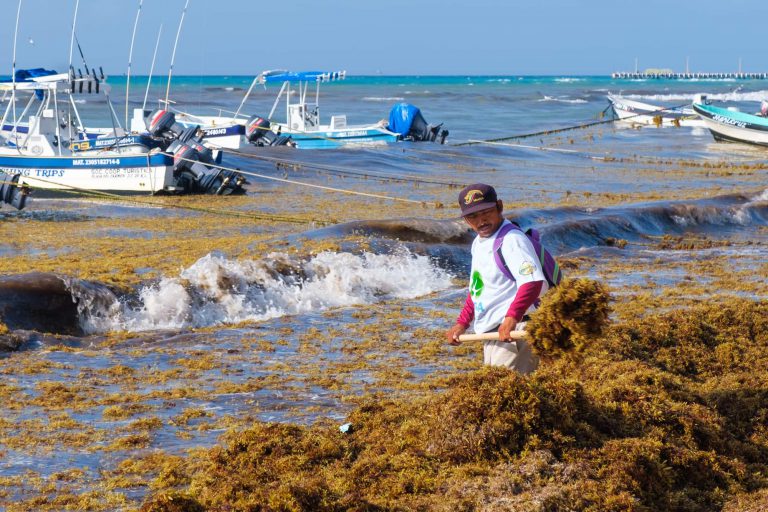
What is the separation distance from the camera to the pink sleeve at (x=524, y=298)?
506 cm

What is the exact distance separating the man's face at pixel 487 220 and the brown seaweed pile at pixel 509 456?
733 millimetres

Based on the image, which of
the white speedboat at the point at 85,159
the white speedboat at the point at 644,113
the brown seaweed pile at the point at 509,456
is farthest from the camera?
the white speedboat at the point at 644,113

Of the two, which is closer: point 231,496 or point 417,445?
point 231,496

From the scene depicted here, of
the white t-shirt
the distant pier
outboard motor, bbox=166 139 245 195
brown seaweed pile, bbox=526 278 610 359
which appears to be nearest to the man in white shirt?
the white t-shirt

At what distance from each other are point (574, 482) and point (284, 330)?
5168 millimetres

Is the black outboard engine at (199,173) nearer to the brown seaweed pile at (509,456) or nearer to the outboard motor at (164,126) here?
the outboard motor at (164,126)

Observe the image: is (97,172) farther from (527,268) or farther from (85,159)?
(527,268)

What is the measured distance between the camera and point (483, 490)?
4.69 meters

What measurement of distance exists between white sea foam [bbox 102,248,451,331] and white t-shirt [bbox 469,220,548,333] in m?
5.39

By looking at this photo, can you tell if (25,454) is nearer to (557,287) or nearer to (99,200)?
(557,287)

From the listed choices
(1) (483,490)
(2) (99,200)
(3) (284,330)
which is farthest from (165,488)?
(2) (99,200)

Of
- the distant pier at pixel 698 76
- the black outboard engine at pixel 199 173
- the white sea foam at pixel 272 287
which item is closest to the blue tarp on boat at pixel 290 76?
the black outboard engine at pixel 199 173

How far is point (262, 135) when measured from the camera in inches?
1362

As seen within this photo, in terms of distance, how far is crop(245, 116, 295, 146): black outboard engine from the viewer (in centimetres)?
3428
